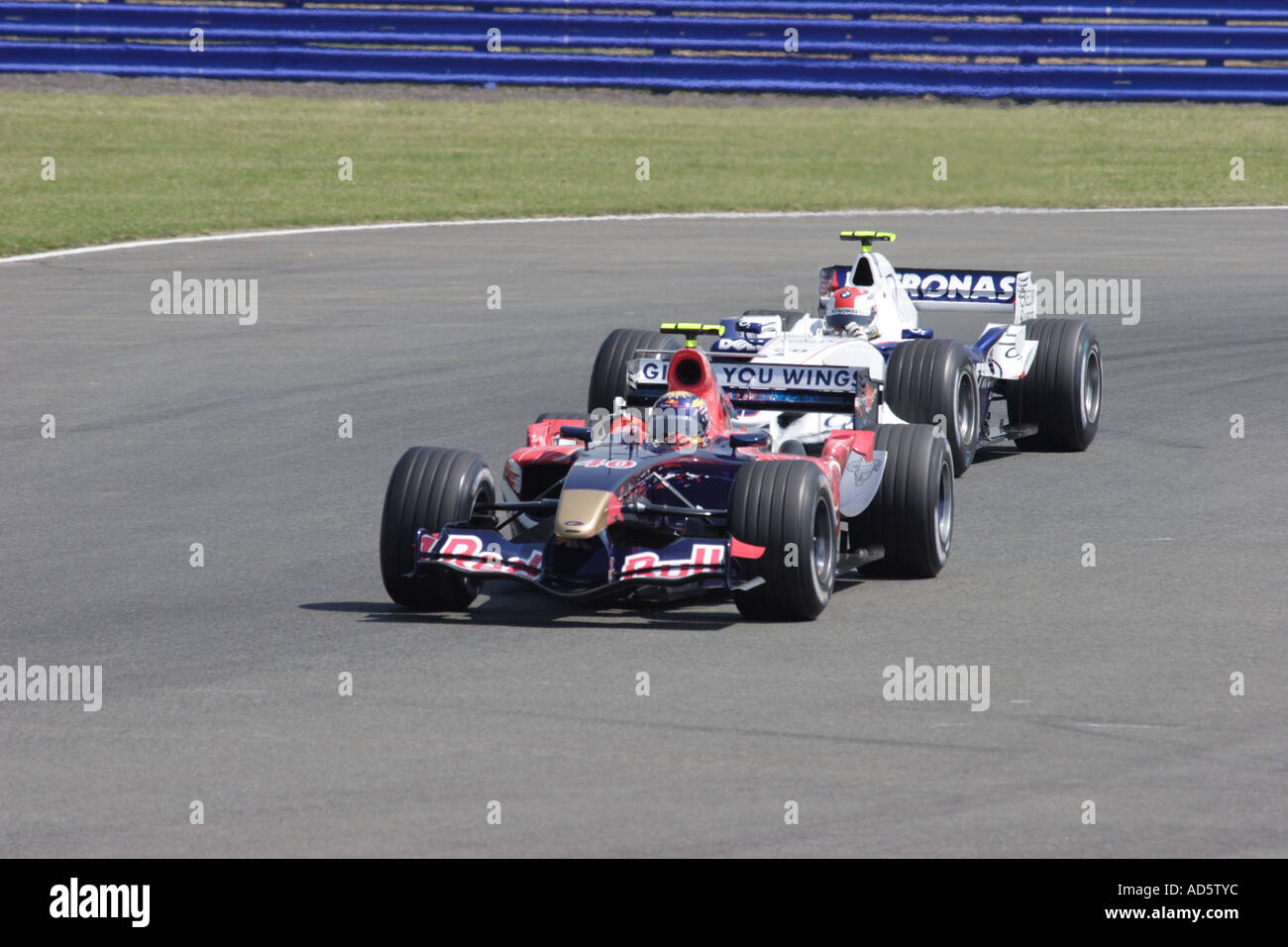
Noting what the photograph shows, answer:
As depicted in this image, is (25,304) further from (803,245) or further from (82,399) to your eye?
(803,245)

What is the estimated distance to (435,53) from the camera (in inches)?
1231

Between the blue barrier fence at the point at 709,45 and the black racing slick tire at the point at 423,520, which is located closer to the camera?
the black racing slick tire at the point at 423,520

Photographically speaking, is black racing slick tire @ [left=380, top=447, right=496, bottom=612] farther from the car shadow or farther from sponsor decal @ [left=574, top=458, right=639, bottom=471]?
the car shadow

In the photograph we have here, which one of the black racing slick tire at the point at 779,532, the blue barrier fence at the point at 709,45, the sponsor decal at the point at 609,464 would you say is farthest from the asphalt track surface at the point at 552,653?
the blue barrier fence at the point at 709,45

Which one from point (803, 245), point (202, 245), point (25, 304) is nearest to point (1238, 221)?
point (803, 245)

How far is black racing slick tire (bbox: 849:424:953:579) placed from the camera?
30.7 feet

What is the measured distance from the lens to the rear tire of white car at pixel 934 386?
11.6 m

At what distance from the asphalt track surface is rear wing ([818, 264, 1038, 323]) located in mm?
1133

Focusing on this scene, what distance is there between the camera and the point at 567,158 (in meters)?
28.1

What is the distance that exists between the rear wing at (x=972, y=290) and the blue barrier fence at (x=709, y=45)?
17.2 metres

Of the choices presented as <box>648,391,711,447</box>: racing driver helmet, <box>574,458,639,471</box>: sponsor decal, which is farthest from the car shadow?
<box>574,458,639,471</box>: sponsor decal

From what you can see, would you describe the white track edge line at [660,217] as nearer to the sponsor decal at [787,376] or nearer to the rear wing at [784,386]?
the rear wing at [784,386]

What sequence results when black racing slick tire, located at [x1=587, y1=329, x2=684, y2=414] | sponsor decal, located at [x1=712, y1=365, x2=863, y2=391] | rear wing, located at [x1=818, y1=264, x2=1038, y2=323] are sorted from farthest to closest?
rear wing, located at [x1=818, y1=264, x2=1038, y2=323] < black racing slick tire, located at [x1=587, y1=329, x2=684, y2=414] < sponsor decal, located at [x1=712, y1=365, x2=863, y2=391]

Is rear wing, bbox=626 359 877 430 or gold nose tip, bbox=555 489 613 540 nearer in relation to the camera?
gold nose tip, bbox=555 489 613 540
